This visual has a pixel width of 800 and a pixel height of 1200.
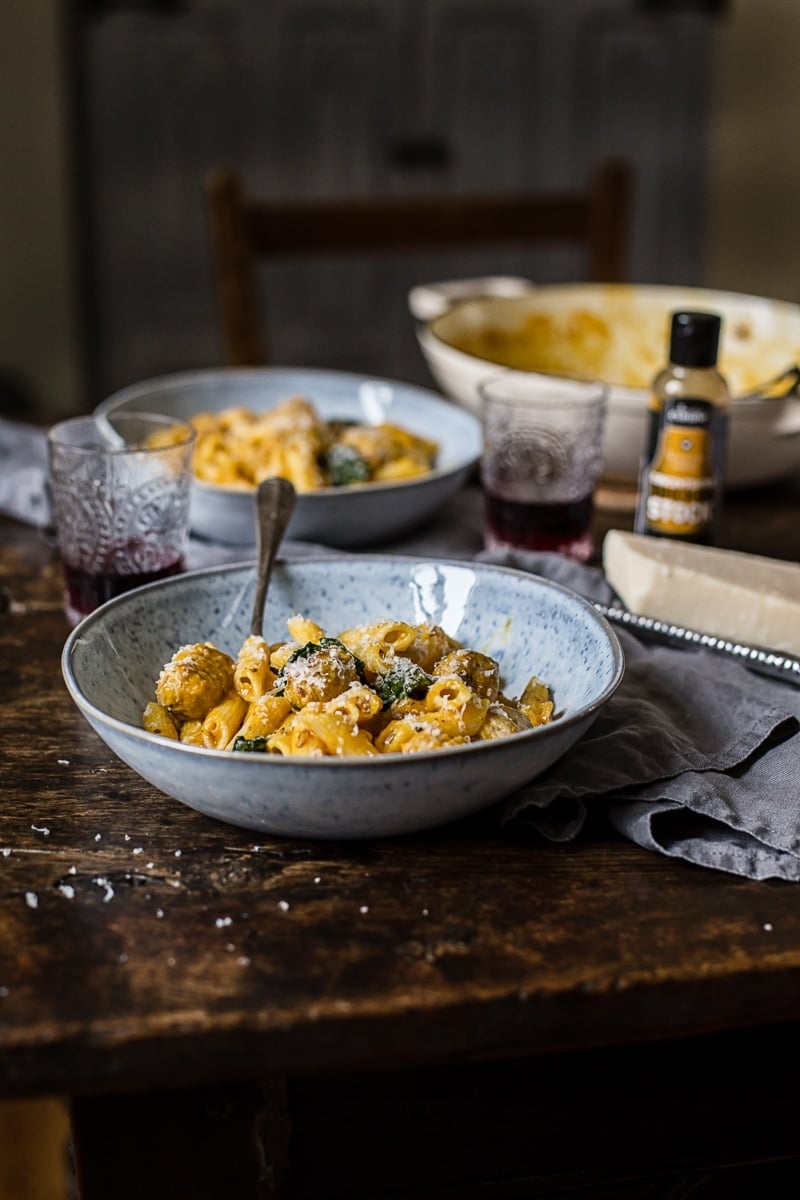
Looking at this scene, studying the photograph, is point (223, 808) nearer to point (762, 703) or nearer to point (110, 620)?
point (110, 620)

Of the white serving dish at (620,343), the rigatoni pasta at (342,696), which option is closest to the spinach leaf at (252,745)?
the rigatoni pasta at (342,696)

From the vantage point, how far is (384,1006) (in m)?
0.62

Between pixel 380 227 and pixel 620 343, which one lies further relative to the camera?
pixel 380 227

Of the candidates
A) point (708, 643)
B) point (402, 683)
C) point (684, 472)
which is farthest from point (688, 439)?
point (402, 683)

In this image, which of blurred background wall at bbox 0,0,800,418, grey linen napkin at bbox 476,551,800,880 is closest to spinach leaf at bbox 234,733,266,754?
grey linen napkin at bbox 476,551,800,880

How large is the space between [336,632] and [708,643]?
0.28 metres

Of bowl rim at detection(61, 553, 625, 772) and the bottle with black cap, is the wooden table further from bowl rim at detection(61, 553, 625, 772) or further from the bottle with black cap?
the bottle with black cap

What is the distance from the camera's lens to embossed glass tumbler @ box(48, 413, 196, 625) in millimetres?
1100

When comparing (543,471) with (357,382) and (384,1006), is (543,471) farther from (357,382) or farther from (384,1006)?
(384,1006)

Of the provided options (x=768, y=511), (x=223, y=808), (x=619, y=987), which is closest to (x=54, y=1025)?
(x=223, y=808)

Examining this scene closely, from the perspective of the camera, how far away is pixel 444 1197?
2.50 feet

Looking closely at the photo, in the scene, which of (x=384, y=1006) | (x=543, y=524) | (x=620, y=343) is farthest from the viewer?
(x=620, y=343)

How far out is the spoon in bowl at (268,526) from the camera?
955 millimetres

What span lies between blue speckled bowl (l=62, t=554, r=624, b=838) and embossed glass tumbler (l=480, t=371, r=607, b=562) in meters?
0.29
